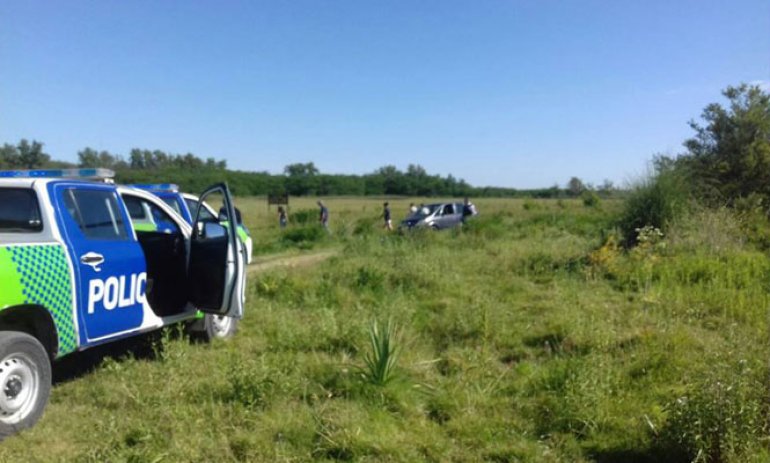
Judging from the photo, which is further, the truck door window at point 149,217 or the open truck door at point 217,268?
the truck door window at point 149,217

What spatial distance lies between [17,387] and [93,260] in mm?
1034

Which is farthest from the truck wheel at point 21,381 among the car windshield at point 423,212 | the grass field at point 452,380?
the car windshield at point 423,212

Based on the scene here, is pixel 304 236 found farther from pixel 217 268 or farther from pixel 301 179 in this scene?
pixel 301 179

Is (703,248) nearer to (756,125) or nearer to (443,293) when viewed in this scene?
(443,293)

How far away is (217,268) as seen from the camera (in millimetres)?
5582

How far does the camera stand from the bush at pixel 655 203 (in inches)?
454

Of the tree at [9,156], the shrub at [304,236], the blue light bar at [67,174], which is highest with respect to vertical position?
the tree at [9,156]

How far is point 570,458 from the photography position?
12.2 feet

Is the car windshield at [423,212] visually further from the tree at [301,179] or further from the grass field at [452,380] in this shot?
the tree at [301,179]

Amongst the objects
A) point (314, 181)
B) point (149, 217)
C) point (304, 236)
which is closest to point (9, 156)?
point (304, 236)

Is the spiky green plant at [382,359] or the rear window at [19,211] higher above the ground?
the rear window at [19,211]

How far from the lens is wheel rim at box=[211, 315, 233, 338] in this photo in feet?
21.4

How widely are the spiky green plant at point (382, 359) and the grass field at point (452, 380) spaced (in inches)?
0.6

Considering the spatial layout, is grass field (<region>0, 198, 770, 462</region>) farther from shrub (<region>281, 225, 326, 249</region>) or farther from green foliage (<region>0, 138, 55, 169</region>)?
green foliage (<region>0, 138, 55, 169</region>)
